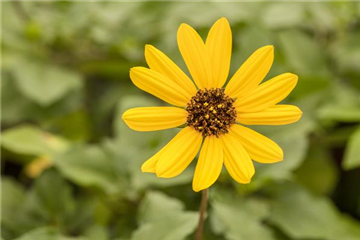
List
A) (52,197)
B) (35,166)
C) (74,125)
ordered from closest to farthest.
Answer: (52,197) → (35,166) → (74,125)

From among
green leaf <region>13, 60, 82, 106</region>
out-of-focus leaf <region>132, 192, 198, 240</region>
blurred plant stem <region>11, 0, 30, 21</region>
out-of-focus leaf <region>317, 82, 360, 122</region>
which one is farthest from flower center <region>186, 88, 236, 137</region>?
blurred plant stem <region>11, 0, 30, 21</region>

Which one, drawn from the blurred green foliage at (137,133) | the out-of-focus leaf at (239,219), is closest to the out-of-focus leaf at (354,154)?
the blurred green foliage at (137,133)

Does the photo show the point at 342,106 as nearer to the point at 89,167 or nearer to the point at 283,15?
the point at 283,15

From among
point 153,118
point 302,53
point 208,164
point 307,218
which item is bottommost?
point 307,218

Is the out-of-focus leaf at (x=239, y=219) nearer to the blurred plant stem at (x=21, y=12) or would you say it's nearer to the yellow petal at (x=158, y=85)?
the yellow petal at (x=158, y=85)

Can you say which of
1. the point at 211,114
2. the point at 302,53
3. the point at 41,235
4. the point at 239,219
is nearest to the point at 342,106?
the point at 302,53

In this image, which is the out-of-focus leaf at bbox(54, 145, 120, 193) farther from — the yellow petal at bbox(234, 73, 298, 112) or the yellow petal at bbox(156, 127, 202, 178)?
the yellow petal at bbox(234, 73, 298, 112)

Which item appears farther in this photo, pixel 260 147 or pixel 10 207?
pixel 10 207
